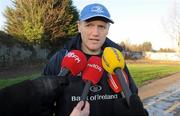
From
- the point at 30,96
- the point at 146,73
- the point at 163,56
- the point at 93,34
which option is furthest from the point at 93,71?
the point at 163,56

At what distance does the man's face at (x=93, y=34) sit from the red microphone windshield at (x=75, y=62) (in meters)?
0.24

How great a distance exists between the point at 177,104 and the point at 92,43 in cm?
1097

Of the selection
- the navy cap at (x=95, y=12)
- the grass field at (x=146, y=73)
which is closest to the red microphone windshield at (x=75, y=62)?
the navy cap at (x=95, y=12)

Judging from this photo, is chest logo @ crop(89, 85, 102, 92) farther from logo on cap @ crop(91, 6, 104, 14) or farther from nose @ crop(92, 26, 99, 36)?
logo on cap @ crop(91, 6, 104, 14)

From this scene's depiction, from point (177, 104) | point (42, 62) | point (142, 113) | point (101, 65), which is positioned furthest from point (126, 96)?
point (42, 62)

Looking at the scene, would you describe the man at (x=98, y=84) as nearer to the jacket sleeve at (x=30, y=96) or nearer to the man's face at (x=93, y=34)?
the man's face at (x=93, y=34)

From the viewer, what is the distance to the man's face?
322 cm

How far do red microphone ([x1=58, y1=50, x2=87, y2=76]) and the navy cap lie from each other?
30 centimetres

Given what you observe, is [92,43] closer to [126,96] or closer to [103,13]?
[103,13]

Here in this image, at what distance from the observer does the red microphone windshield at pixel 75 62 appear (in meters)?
2.91

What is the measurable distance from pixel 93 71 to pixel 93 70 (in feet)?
0.03

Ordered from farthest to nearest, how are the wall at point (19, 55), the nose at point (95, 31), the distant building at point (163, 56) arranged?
the distant building at point (163, 56) < the wall at point (19, 55) < the nose at point (95, 31)

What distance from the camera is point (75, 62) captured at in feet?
9.48

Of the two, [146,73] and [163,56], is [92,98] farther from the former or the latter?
[163,56]
